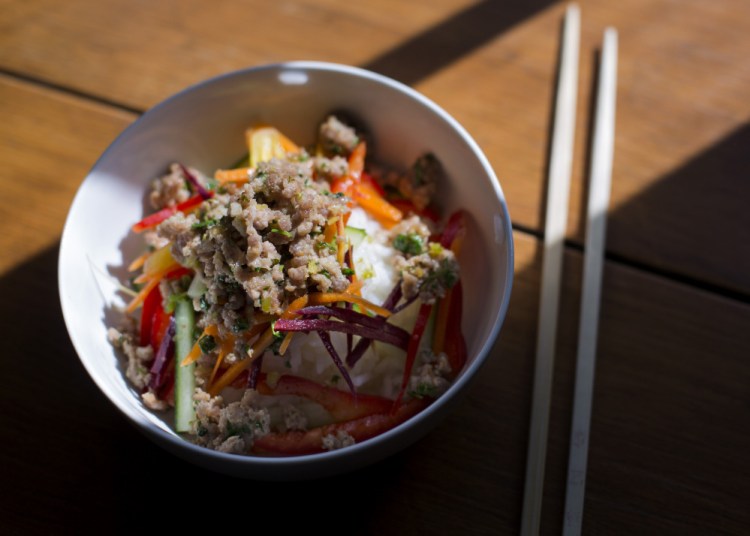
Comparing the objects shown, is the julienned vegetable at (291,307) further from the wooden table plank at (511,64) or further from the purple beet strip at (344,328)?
the wooden table plank at (511,64)

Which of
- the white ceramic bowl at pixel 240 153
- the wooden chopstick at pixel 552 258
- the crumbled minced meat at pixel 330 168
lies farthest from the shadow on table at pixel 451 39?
the crumbled minced meat at pixel 330 168

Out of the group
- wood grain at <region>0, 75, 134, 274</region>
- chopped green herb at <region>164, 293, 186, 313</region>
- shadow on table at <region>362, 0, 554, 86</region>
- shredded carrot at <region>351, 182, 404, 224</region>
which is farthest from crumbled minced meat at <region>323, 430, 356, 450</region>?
shadow on table at <region>362, 0, 554, 86</region>

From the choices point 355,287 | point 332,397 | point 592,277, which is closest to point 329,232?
point 355,287

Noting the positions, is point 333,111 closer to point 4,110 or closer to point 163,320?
point 163,320

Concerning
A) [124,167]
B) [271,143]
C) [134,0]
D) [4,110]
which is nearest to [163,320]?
[124,167]

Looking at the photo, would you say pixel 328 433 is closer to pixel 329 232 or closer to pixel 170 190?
pixel 329 232

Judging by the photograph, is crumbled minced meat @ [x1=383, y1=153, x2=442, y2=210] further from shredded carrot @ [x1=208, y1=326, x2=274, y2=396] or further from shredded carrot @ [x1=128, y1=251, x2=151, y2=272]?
shredded carrot @ [x1=128, y1=251, x2=151, y2=272]
